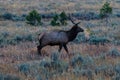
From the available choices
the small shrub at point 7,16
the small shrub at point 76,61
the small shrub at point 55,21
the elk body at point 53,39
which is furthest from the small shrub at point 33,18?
the small shrub at point 76,61

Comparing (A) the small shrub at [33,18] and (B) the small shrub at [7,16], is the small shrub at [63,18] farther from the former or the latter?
(B) the small shrub at [7,16]

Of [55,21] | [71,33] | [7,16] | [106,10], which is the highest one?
[71,33]

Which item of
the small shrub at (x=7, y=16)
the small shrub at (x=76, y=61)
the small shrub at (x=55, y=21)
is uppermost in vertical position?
the small shrub at (x=76, y=61)

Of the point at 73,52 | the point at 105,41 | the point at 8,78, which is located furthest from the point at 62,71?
the point at 105,41

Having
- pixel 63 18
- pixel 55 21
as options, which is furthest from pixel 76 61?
pixel 63 18

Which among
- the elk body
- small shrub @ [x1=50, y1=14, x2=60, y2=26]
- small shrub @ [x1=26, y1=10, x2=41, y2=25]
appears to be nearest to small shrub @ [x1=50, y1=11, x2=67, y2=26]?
small shrub @ [x1=50, y1=14, x2=60, y2=26]

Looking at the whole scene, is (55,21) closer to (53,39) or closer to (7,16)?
(7,16)

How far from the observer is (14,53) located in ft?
44.1

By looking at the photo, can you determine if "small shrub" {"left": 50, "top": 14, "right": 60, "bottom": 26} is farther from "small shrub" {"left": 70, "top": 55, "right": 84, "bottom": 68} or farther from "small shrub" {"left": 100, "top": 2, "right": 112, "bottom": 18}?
"small shrub" {"left": 70, "top": 55, "right": 84, "bottom": 68}

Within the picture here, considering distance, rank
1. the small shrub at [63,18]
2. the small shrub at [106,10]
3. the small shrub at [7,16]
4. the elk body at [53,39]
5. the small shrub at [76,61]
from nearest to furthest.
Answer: the small shrub at [76,61]
the elk body at [53,39]
the small shrub at [63,18]
the small shrub at [106,10]
the small shrub at [7,16]

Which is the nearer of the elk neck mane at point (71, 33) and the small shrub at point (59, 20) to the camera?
the elk neck mane at point (71, 33)

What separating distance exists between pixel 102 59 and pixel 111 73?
6.74ft

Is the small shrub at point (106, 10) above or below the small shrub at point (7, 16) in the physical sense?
above

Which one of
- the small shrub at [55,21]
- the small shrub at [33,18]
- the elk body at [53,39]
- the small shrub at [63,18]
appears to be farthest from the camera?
the small shrub at [33,18]
